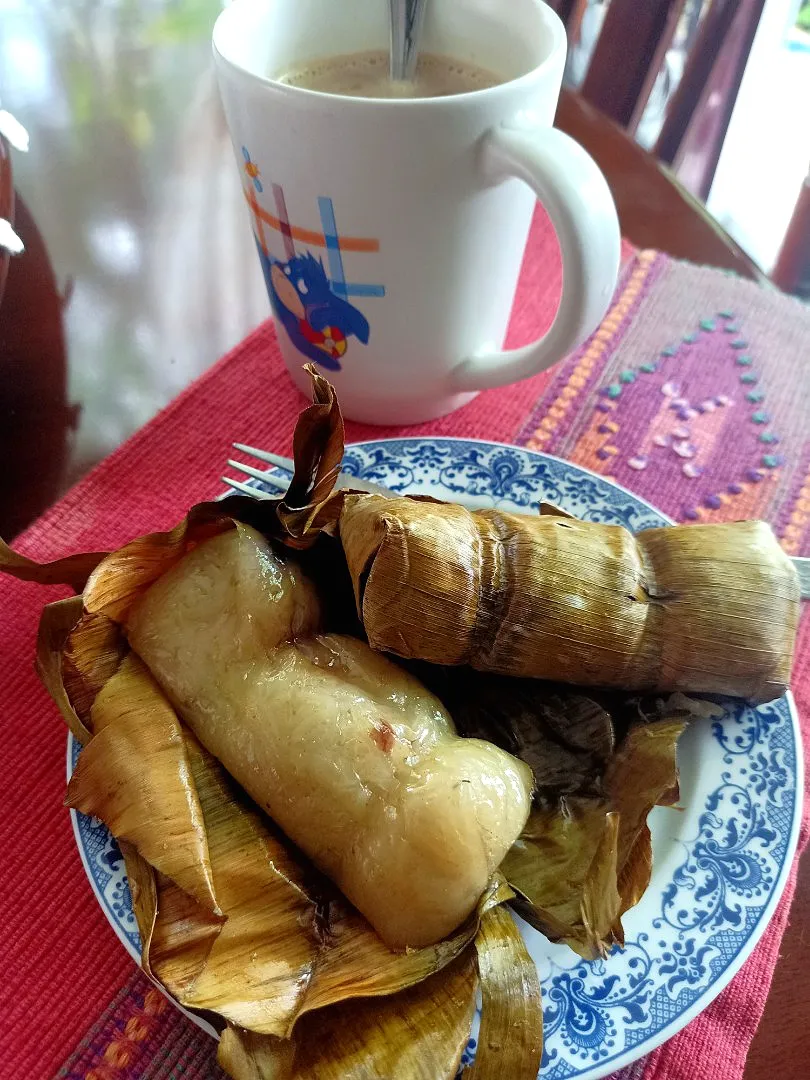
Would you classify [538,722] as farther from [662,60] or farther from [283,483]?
[662,60]

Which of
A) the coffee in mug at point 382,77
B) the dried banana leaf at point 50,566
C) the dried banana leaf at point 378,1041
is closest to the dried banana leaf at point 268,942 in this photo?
the dried banana leaf at point 378,1041

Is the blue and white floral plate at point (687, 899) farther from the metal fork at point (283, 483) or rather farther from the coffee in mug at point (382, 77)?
the coffee in mug at point (382, 77)

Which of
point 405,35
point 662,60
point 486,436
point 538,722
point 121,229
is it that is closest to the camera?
point 538,722

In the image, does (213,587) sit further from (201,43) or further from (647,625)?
(201,43)

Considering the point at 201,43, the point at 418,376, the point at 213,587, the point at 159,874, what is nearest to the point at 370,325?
the point at 418,376

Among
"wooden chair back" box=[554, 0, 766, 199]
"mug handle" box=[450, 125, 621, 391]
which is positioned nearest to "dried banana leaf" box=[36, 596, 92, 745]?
"mug handle" box=[450, 125, 621, 391]

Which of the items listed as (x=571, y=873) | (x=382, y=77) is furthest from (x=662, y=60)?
(x=571, y=873)
